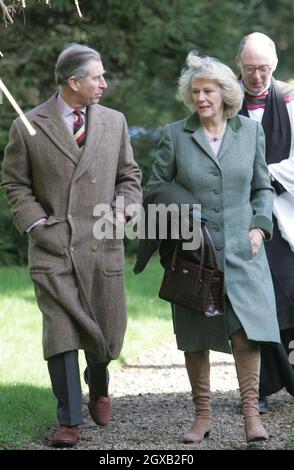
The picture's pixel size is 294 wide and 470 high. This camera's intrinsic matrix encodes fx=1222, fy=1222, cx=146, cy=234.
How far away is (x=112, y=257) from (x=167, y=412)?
1.23 metres

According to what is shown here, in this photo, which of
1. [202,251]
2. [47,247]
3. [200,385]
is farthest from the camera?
[200,385]

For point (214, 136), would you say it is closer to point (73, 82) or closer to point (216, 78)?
point (216, 78)

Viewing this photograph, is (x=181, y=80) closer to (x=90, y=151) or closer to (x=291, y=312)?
(x=90, y=151)

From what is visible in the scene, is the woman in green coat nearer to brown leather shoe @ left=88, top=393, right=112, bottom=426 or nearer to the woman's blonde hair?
the woman's blonde hair

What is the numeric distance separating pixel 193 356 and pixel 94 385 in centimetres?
62

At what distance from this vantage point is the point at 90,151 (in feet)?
20.5

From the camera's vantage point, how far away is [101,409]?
6.54 metres

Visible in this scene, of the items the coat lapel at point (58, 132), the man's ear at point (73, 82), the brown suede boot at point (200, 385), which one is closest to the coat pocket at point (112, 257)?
the coat lapel at point (58, 132)

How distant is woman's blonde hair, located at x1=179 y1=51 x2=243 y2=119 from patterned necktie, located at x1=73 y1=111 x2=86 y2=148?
1.81ft

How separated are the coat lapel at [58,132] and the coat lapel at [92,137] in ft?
0.13

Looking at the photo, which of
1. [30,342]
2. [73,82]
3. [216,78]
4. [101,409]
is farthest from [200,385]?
[30,342]

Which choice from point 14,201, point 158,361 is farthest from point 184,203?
point 158,361

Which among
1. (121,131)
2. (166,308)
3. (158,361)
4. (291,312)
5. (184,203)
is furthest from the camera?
(166,308)

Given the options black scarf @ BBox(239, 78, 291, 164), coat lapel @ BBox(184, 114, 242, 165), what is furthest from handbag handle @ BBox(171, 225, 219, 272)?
black scarf @ BBox(239, 78, 291, 164)
